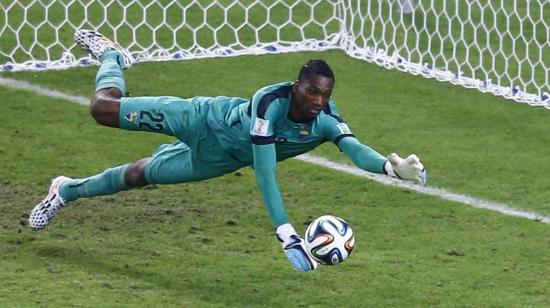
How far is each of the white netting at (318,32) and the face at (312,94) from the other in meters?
5.88

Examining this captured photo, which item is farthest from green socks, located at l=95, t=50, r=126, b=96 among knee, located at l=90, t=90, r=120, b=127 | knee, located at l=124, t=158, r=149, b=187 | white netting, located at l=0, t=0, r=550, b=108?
white netting, located at l=0, t=0, r=550, b=108

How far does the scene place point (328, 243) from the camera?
820 cm

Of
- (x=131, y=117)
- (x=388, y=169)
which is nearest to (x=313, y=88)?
(x=388, y=169)

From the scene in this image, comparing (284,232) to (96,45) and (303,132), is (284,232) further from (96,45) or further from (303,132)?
(96,45)

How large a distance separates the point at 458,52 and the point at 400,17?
0.82 metres

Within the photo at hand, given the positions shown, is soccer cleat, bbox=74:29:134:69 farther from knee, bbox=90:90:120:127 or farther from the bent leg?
knee, bbox=90:90:120:127

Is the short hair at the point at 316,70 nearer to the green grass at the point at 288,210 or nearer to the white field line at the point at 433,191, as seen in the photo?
the green grass at the point at 288,210

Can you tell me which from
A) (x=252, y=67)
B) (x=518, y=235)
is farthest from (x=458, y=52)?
(x=518, y=235)

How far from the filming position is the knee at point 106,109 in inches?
358

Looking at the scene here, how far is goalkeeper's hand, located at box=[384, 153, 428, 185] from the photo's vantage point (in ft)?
26.2

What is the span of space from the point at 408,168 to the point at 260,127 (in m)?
0.99

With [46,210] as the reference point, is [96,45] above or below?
above

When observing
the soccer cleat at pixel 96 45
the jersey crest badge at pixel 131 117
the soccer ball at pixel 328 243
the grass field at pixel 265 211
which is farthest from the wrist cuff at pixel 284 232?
the soccer cleat at pixel 96 45

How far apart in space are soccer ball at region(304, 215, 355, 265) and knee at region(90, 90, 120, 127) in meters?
1.66
